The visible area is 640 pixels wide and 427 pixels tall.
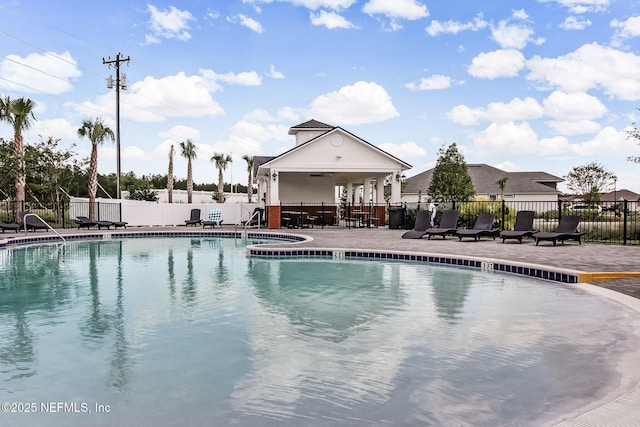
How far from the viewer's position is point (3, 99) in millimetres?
25703

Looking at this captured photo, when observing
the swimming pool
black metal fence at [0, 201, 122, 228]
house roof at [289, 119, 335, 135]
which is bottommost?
the swimming pool

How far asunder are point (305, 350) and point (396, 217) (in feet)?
57.7

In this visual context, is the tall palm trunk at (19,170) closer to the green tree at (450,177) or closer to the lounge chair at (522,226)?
the green tree at (450,177)

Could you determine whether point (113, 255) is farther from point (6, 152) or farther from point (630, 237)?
point (6, 152)

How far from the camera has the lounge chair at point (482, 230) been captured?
51.0ft

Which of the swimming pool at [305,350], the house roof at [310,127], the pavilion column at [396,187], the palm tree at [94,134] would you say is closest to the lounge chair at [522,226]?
the swimming pool at [305,350]

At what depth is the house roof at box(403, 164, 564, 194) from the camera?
49.5 m

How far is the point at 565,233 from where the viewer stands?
45.9 feet

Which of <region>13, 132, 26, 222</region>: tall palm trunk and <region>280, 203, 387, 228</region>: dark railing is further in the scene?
<region>13, 132, 26, 222</region>: tall palm trunk

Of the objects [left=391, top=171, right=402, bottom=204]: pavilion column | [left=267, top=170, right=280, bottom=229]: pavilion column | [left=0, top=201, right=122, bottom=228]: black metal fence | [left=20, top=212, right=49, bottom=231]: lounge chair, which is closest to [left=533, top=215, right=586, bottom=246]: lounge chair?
[left=391, top=171, right=402, bottom=204]: pavilion column

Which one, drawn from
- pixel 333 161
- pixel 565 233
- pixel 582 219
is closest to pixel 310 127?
pixel 333 161

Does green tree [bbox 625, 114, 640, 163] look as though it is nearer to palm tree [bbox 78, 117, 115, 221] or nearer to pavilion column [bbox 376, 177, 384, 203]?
pavilion column [bbox 376, 177, 384, 203]

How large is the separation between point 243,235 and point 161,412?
16530 millimetres

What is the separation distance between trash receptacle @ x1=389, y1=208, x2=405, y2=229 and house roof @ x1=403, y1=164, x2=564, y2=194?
1093 inches
